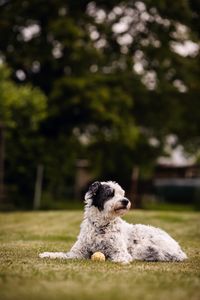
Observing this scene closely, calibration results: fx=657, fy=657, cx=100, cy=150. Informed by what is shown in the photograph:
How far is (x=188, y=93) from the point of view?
3962cm

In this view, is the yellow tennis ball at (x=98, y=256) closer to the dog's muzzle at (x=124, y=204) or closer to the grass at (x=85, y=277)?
the grass at (x=85, y=277)

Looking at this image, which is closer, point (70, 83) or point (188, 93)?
point (70, 83)

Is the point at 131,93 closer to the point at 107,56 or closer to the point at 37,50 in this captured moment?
the point at 107,56

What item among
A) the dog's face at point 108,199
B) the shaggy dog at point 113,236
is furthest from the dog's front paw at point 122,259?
the dog's face at point 108,199

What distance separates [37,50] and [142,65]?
6677 millimetres

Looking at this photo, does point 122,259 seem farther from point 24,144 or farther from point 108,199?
point 24,144

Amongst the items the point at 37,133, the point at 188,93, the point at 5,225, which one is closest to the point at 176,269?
the point at 5,225

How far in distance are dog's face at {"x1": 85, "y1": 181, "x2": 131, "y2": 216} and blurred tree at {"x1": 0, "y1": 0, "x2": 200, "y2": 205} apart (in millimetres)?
21963

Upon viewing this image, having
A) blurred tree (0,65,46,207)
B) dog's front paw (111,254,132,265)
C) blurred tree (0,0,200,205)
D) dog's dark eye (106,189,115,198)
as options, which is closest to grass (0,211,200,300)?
dog's front paw (111,254,132,265)

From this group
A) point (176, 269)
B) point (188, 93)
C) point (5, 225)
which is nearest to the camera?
point (176, 269)

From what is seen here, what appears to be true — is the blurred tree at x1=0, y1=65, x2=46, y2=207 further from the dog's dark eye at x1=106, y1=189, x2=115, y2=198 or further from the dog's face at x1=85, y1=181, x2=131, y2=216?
the dog's dark eye at x1=106, y1=189, x2=115, y2=198

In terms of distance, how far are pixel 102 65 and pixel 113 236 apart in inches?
1000

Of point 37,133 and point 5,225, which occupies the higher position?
point 37,133

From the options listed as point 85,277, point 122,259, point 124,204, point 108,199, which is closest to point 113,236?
point 122,259
